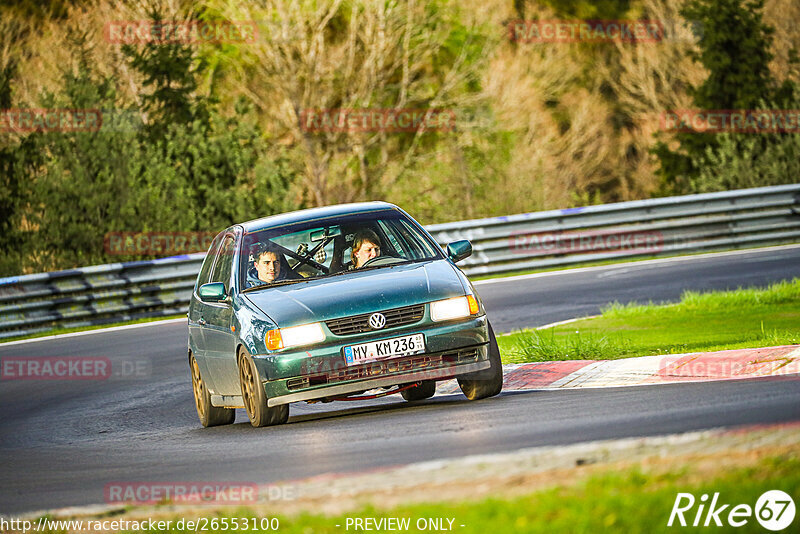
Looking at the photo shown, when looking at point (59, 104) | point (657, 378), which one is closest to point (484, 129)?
point (59, 104)

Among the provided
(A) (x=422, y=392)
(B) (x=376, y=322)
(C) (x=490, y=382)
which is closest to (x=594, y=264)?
(A) (x=422, y=392)

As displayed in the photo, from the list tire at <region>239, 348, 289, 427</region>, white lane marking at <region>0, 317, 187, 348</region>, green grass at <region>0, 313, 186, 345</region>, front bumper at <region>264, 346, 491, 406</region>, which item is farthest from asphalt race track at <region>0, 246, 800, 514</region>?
green grass at <region>0, 313, 186, 345</region>

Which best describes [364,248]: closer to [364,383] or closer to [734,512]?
[364,383]

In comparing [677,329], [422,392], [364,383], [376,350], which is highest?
[376,350]

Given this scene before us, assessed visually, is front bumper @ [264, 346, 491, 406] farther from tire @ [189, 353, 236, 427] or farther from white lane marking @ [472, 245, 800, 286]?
white lane marking @ [472, 245, 800, 286]

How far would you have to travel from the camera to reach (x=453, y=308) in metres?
9.30

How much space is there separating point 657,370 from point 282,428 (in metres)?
3.14

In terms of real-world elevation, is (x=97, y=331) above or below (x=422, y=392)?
below

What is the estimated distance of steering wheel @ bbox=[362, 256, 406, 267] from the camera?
10.1 m

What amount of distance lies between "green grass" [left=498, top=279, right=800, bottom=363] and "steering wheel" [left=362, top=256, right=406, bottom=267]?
8.01 feet

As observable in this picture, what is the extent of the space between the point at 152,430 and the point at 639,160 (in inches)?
1879

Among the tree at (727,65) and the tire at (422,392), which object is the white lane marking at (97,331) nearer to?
the tire at (422,392)

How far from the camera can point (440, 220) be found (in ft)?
103

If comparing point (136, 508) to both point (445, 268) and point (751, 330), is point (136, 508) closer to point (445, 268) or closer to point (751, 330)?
point (445, 268)
